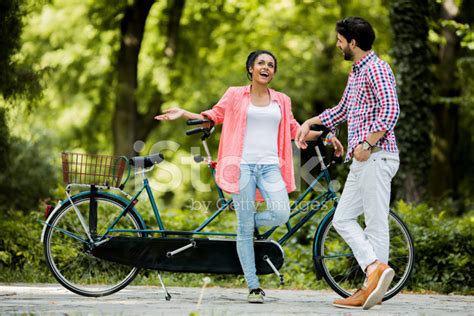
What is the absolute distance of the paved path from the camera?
17.0ft

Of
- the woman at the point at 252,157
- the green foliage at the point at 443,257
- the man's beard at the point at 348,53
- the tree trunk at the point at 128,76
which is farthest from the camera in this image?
the tree trunk at the point at 128,76

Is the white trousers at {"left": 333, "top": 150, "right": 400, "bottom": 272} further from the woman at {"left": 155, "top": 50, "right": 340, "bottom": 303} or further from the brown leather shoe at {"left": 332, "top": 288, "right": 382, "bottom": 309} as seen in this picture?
the woman at {"left": 155, "top": 50, "right": 340, "bottom": 303}

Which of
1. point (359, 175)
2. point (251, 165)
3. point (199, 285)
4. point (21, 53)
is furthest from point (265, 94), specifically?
point (21, 53)

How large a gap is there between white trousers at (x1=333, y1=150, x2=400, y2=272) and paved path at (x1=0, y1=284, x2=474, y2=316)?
17.8 inches

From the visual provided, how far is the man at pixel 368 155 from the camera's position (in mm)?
5453

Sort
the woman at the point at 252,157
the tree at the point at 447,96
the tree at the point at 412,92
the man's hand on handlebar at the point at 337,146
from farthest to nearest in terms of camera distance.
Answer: the tree at the point at 447,96 < the tree at the point at 412,92 < the man's hand on handlebar at the point at 337,146 < the woman at the point at 252,157

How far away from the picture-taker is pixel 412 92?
35.8ft

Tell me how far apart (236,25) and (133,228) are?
15270 mm

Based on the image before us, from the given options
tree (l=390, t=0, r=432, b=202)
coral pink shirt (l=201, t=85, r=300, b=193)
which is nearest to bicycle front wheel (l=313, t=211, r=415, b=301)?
coral pink shirt (l=201, t=85, r=300, b=193)

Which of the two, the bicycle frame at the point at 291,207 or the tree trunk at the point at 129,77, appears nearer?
the bicycle frame at the point at 291,207

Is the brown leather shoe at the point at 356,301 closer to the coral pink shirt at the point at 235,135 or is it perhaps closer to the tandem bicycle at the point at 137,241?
the tandem bicycle at the point at 137,241

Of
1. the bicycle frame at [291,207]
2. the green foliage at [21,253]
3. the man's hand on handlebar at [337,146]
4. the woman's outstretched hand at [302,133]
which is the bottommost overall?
the green foliage at [21,253]

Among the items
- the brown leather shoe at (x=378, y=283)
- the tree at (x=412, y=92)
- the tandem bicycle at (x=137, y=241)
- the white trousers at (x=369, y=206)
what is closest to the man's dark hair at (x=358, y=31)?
the white trousers at (x=369, y=206)

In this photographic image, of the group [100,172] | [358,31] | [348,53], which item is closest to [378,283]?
[348,53]
